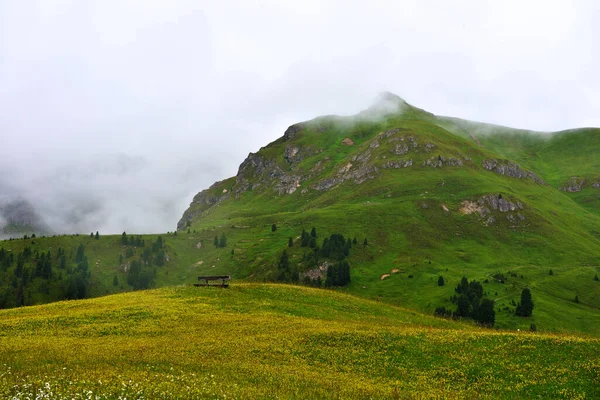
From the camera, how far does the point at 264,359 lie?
30.5 metres

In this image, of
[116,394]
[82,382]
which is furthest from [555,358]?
[82,382]

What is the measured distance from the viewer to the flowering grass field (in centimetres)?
2256

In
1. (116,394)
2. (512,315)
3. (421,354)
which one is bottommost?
(512,315)

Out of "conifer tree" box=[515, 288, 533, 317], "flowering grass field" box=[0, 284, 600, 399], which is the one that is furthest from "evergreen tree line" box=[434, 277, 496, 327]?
"flowering grass field" box=[0, 284, 600, 399]

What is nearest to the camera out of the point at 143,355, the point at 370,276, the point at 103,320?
the point at 143,355

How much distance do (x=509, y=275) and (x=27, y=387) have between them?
562 feet

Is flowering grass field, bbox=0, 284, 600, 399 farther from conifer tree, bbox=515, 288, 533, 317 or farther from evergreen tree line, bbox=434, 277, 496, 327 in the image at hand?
conifer tree, bbox=515, 288, 533, 317

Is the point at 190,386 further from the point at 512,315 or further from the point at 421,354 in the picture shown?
the point at 512,315

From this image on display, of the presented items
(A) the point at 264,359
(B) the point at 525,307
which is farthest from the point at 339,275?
(A) the point at 264,359

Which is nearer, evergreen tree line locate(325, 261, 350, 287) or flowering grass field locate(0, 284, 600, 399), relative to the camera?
flowering grass field locate(0, 284, 600, 399)

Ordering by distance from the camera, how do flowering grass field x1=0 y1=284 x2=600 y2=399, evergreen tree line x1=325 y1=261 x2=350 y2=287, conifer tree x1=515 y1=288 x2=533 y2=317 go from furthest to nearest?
evergreen tree line x1=325 y1=261 x2=350 y2=287 → conifer tree x1=515 y1=288 x2=533 y2=317 → flowering grass field x1=0 y1=284 x2=600 y2=399

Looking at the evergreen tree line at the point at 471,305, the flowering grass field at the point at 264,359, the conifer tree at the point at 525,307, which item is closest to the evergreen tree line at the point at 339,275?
the evergreen tree line at the point at 471,305

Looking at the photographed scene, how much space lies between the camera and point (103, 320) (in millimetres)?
43688

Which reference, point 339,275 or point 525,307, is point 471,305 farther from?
point 339,275
